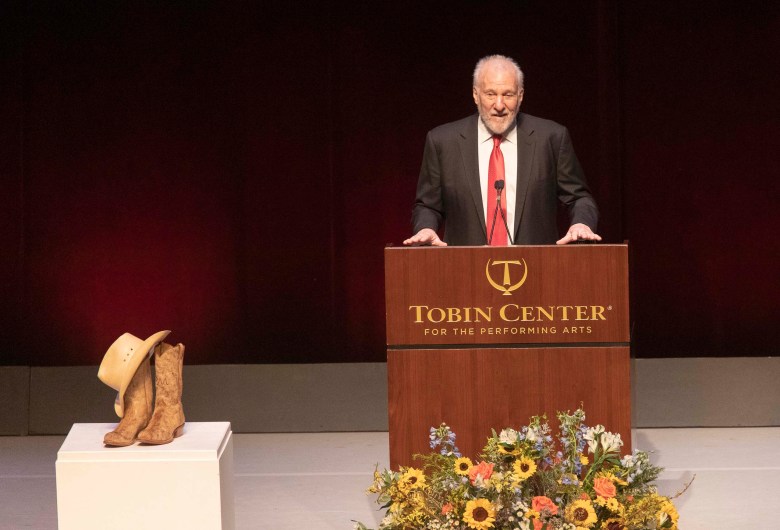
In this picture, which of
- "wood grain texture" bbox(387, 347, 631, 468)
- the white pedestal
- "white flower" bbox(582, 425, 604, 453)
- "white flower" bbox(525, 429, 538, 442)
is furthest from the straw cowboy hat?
"white flower" bbox(582, 425, 604, 453)

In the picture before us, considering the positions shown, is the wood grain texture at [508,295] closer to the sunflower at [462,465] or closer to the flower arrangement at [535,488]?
the flower arrangement at [535,488]

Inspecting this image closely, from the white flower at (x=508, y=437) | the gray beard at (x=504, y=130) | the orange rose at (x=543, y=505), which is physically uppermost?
the gray beard at (x=504, y=130)

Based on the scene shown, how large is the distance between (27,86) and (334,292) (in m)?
1.76

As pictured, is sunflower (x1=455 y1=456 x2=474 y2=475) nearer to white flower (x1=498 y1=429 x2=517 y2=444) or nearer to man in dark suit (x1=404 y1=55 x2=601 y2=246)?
white flower (x1=498 y1=429 x2=517 y2=444)

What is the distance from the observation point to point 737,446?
216 inches

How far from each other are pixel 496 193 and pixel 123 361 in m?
1.32

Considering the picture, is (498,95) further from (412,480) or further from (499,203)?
(412,480)

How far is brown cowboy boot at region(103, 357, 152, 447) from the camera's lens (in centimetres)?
338

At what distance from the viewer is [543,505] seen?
9.91 feet

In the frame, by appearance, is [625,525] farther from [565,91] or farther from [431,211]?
[565,91]

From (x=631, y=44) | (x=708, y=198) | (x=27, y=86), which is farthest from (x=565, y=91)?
(x=27, y=86)

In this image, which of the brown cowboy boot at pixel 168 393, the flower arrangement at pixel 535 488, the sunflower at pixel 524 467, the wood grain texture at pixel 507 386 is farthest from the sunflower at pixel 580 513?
the brown cowboy boot at pixel 168 393

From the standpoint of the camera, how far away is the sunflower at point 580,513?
9.91 ft

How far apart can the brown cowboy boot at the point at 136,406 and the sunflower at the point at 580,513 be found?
116cm
